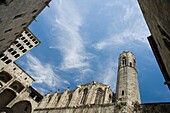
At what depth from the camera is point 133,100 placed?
2317 centimetres

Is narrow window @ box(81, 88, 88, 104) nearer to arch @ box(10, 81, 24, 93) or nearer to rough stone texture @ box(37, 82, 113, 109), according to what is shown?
rough stone texture @ box(37, 82, 113, 109)

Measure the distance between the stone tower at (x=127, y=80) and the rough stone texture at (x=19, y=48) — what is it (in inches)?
923

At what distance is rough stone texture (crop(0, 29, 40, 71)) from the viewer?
3157 cm

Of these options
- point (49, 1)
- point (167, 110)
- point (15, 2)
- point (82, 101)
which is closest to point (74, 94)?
point (82, 101)

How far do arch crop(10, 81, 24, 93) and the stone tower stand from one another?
20.7m

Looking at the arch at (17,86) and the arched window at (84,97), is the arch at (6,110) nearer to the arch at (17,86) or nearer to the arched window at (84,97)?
the arch at (17,86)

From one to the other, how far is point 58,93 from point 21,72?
986 cm

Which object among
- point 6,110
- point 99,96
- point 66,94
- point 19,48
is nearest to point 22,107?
point 6,110

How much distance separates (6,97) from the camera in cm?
3125

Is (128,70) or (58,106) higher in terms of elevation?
(128,70)

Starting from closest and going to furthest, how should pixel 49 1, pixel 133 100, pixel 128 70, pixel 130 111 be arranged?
pixel 49 1 < pixel 130 111 < pixel 133 100 < pixel 128 70

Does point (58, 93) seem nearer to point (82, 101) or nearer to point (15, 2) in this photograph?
point (82, 101)

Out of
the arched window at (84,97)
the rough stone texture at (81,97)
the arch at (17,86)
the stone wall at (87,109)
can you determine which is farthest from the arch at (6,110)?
the arched window at (84,97)

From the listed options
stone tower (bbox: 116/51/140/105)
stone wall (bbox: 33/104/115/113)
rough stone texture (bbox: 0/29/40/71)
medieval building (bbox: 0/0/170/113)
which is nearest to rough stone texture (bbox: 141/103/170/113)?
medieval building (bbox: 0/0/170/113)
